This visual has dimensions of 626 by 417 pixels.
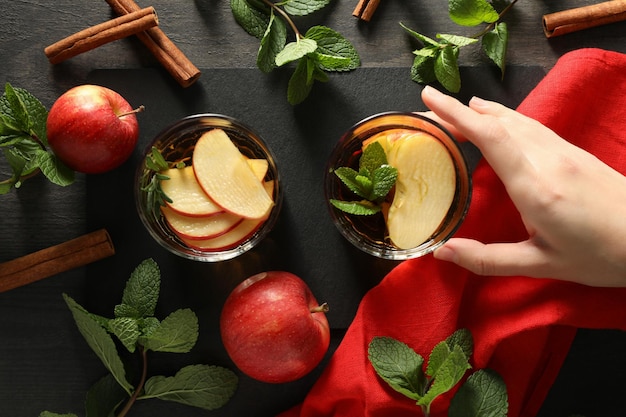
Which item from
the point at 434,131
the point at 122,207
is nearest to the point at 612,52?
the point at 434,131

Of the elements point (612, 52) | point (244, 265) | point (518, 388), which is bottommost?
point (518, 388)

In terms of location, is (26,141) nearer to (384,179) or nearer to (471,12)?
(384,179)

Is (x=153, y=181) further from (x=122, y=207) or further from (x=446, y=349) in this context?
(x=446, y=349)

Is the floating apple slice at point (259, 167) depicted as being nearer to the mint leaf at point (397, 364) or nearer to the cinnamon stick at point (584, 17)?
the mint leaf at point (397, 364)

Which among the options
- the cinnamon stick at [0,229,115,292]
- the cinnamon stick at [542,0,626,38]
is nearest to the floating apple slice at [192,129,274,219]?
the cinnamon stick at [0,229,115,292]

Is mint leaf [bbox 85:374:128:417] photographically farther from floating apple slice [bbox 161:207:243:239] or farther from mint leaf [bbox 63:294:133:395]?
floating apple slice [bbox 161:207:243:239]

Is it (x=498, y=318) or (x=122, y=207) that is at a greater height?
(x=122, y=207)

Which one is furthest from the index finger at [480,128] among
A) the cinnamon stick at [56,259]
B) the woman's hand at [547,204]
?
the cinnamon stick at [56,259]
